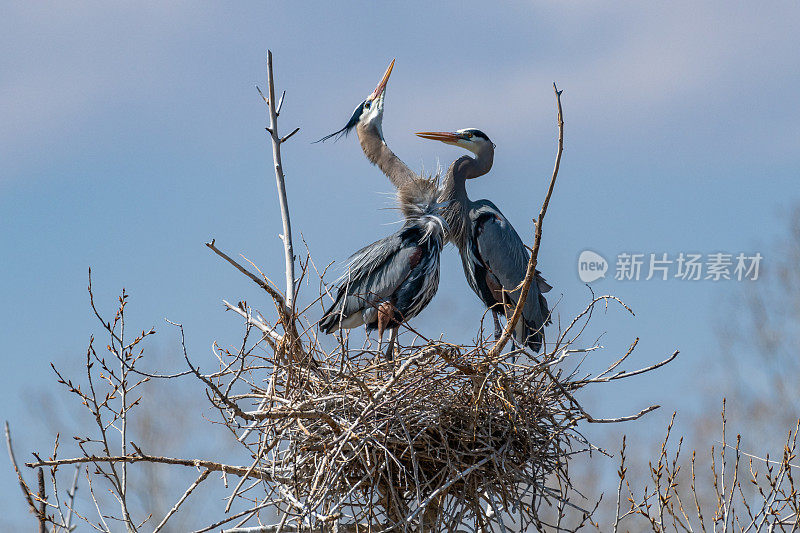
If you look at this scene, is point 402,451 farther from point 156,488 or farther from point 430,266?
point 156,488

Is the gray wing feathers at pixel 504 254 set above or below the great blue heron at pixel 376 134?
below

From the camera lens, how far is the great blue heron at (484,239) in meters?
7.33

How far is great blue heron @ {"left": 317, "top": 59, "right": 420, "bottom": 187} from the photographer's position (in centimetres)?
741

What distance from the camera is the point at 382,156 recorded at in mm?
7633

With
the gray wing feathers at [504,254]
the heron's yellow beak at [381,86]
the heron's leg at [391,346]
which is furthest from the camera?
the heron's yellow beak at [381,86]

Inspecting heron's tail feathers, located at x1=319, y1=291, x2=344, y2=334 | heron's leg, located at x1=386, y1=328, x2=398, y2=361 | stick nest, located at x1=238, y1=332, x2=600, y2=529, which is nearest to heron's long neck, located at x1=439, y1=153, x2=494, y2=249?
heron's tail feathers, located at x1=319, y1=291, x2=344, y2=334

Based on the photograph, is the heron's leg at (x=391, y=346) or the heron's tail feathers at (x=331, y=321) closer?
the heron's leg at (x=391, y=346)

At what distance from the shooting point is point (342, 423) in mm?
3953

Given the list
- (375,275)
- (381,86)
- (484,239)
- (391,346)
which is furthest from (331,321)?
(381,86)

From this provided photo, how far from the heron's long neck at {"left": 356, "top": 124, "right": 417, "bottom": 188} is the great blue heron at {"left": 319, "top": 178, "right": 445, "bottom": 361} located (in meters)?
0.97

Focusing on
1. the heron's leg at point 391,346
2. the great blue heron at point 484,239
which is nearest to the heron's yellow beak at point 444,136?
the great blue heron at point 484,239

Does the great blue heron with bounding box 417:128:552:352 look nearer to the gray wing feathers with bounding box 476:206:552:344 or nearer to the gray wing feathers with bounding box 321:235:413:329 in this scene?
the gray wing feathers with bounding box 476:206:552:344

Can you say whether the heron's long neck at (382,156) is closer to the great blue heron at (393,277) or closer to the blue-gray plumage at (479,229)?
the blue-gray plumage at (479,229)

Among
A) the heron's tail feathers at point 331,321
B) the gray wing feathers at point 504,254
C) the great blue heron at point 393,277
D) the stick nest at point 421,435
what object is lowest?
the stick nest at point 421,435
